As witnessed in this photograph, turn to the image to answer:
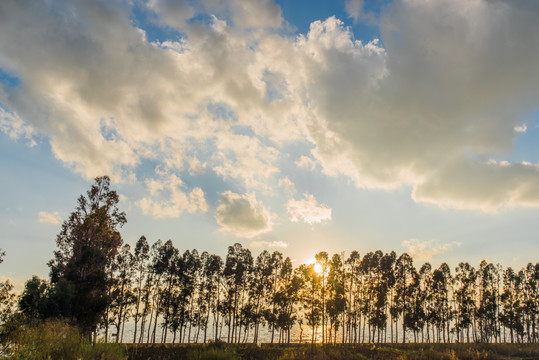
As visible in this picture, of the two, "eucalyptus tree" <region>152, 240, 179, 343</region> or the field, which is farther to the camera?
"eucalyptus tree" <region>152, 240, 179, 343</region>

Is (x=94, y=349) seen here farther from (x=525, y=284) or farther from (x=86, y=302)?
(x=525, y=284)

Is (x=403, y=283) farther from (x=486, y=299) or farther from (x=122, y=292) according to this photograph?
(x=122, y=292)

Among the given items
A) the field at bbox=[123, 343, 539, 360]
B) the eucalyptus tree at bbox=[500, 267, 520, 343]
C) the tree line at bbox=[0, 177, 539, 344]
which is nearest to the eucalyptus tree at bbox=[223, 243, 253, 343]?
the tree line at bbox=[0, 177, 539, 344]

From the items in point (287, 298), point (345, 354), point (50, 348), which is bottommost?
point (345, 354)

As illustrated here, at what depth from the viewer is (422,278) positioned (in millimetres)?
76062

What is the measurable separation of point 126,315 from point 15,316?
45.1 m

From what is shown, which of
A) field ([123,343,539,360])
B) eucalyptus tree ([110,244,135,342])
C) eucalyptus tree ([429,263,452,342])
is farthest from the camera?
eucalyptus tree ([429,263,452,342])

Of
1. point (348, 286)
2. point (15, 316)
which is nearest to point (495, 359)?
point (15, 316)

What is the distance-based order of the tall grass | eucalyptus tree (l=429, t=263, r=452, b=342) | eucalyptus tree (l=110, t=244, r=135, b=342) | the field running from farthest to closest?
eucalyptus tree (l=429, t=263, r=452, b=342)
eucalyptus tree (l=110, t=244, r=135, b=342)
the field
the tall grass

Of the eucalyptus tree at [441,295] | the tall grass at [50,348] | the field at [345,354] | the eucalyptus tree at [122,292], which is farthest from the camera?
the eucalyptus tree at [441,295]

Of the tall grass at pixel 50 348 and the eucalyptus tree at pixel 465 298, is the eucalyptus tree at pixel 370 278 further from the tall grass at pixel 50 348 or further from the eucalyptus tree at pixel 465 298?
the tall grass at pixel 50 348

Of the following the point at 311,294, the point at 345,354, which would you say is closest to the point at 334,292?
the point at 311,294

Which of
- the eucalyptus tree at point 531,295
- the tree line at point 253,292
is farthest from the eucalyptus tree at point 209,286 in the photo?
the eucalyptus tree at point 531,295

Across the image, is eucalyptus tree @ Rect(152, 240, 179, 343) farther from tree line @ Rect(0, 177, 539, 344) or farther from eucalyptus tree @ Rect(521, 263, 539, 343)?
eucalyptus tree @ Rect(521, 263, 539, 343)
